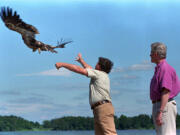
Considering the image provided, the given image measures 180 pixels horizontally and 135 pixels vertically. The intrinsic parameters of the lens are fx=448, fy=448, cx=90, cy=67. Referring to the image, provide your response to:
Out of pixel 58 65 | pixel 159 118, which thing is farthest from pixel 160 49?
pixel 58 65

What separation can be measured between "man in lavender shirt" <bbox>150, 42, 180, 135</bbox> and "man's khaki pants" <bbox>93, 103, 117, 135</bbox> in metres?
0.85

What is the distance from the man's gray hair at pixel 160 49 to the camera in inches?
216

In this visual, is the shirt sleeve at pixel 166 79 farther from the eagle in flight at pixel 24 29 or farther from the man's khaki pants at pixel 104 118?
the eagle in flight at pixel 24 29

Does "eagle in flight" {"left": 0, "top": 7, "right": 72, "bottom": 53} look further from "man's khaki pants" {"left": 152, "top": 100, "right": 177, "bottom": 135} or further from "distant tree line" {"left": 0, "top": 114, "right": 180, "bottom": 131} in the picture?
"distant tree line" {"left": 0, "top": 114, "right": 180, "bottom": 131}

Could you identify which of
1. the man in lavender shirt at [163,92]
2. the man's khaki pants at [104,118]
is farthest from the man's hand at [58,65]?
the man in lavender shirt at [163,92]

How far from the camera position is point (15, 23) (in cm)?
924

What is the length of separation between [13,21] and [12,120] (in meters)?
68.9

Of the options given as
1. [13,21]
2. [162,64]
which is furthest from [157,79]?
[13,21]

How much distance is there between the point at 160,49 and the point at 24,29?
4.19 m

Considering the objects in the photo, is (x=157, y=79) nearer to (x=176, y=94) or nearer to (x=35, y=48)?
(x=176, y=94)

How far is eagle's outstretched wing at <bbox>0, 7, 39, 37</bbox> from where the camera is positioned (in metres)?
8.88

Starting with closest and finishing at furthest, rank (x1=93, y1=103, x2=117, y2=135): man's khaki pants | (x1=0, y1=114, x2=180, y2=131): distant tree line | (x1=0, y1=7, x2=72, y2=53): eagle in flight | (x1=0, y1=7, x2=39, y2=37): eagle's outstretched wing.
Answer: (x1=93, y1=103, x2=117, y2=135): man's khaki pants
(x1=0, y1=7, x2=72, y2=53): eagle in flight
(x1=0, y1=7, x2=39, y2=37): eagle's outstretched wing
(x1=0, y1=114, x2=180, y2=131): distant tree line

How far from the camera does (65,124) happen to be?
76.1 meters

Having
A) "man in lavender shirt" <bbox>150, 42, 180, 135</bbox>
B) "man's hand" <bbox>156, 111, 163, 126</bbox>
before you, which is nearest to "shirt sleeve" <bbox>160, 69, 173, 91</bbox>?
"man in lavender shirt" <bbox>150, 42, 180, 135</bbox>
